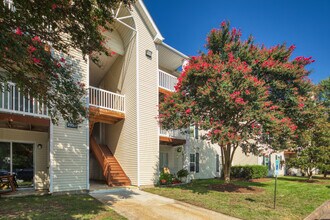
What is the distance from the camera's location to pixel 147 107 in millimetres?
14383

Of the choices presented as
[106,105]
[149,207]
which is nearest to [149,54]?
[106,105]

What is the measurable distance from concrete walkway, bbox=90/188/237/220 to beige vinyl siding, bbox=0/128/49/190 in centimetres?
275

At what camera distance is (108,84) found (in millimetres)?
17250

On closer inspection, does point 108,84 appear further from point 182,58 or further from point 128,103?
point 182,58

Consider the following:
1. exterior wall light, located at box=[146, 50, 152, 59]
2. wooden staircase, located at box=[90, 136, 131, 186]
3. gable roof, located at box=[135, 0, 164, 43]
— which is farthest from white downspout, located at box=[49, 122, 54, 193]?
gable roof, located at box=[135, 0, 164, 43]

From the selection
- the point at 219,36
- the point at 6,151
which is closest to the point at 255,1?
the point at 219,36

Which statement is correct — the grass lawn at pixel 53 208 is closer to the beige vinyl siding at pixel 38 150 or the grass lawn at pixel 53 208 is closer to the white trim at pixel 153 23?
the beige vinyl siding at pixel 38 150

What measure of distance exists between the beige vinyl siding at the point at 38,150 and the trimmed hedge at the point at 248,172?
53.1 feet

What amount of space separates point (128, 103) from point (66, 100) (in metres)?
7.50

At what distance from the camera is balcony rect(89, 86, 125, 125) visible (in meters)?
13.4

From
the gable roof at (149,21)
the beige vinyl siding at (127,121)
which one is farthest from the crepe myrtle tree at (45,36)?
the gable roof at (149,21)

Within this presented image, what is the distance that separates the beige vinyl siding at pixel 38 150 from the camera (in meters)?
11.4

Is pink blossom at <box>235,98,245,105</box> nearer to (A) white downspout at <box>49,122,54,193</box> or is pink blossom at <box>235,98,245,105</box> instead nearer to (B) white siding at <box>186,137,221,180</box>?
(A) white downspout at <box>49,122,54,193</box>

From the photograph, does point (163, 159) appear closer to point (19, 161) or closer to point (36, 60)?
point (19, 161)
